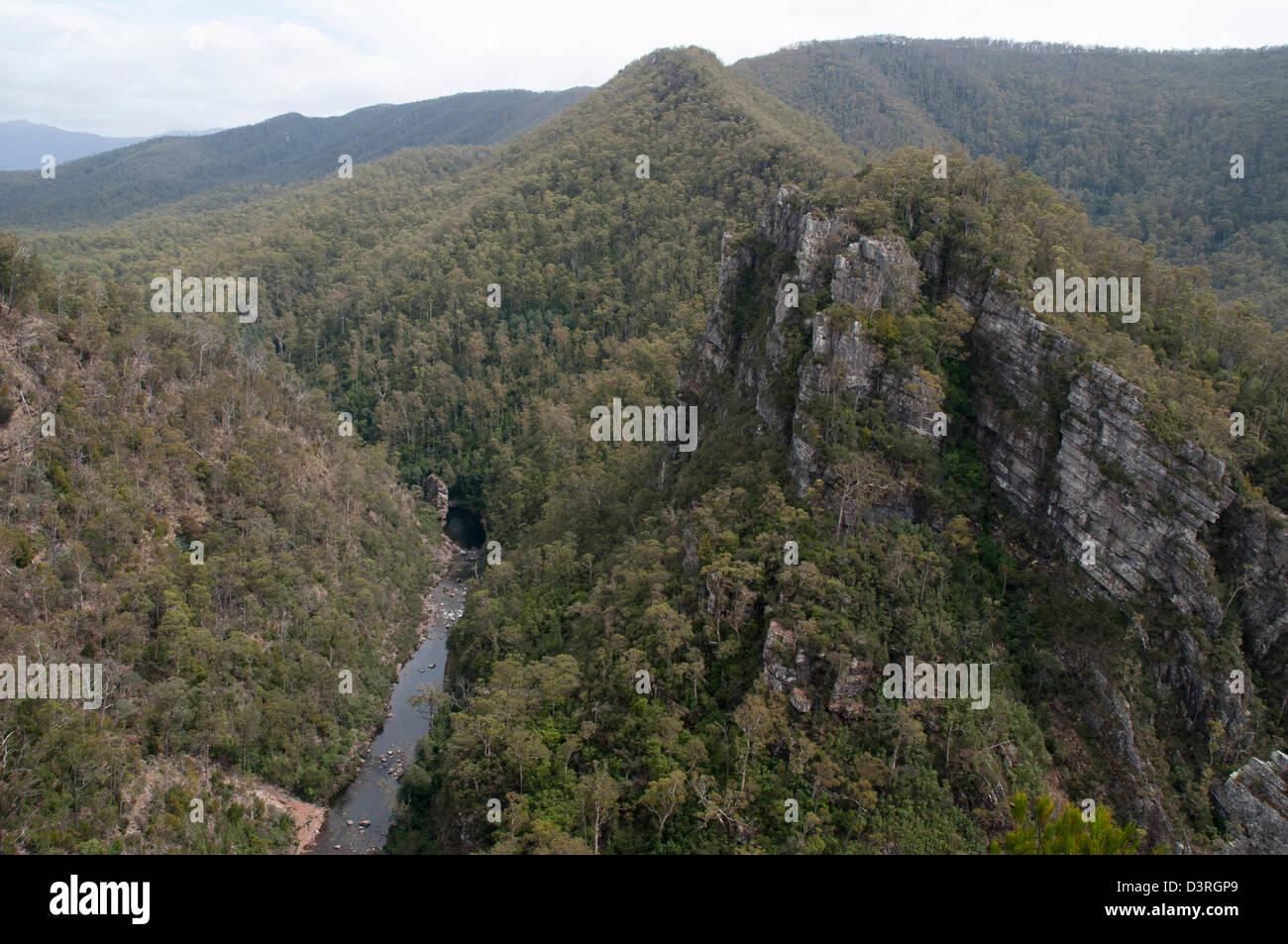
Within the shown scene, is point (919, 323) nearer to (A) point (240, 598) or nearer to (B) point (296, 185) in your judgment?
(A) point (240, 598)

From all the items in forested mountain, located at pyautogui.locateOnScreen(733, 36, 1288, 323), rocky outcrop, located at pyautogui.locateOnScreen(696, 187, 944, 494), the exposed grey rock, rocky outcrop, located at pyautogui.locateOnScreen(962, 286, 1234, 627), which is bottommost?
the exposed grey rock

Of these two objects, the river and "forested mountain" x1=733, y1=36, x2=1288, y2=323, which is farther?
"forested mountain" x1=733, y1=36, x2=1288, y2=323

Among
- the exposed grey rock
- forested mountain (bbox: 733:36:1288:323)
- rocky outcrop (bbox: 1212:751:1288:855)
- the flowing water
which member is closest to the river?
the flowing water

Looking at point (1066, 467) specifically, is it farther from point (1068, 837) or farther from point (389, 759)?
point (389, 759)

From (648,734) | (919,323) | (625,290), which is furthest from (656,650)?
(625,290)

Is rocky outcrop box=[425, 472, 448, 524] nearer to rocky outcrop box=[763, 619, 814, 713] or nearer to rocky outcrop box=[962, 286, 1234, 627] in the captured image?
rocky outcrop box=[763, 619, 814, 713]

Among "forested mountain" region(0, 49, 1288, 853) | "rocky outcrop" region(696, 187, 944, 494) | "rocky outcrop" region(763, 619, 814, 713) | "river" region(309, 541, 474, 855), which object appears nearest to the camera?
"forested mountain" region(0, 49, 1288, 853)
